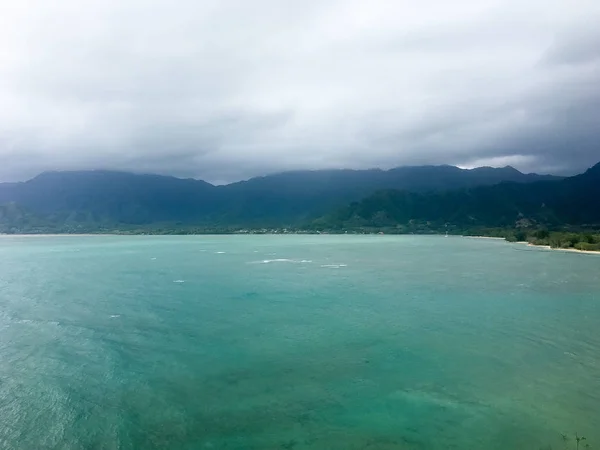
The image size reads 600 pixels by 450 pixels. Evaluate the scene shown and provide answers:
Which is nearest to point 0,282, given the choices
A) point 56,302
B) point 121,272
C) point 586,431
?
point 121,272

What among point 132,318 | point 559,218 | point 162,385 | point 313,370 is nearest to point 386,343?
point 313,370

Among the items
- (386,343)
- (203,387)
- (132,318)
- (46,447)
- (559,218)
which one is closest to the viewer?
(46,447)

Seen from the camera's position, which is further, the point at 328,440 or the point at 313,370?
the point at 313,370

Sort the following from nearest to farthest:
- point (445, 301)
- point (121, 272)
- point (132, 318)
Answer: point (132, 318), point (445, 301), point (121, 272)

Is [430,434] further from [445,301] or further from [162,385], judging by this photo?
[445,301]

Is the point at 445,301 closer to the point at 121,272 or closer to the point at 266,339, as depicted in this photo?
the point at 266,339

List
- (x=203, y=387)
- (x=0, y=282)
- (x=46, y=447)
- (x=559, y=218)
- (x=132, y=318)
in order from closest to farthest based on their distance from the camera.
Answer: (x=46, y=447) → (x=203, y=387) → (x=132, y=318) → (x=0, y=282) → (x=559, y=218)
